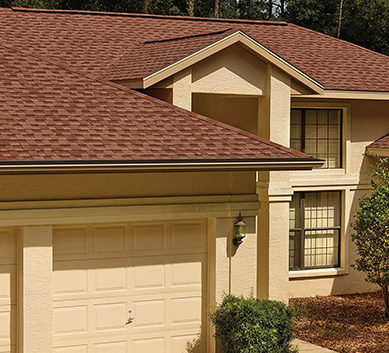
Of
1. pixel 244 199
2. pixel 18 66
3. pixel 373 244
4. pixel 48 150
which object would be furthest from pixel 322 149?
pixel 48 150

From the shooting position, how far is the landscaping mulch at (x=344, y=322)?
1284 centimetres

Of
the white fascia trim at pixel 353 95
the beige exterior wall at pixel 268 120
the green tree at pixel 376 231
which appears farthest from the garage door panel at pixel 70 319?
the white fascia trim at pixel 353 95

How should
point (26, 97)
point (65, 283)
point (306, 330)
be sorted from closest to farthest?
point (65, 283) → point (26, 97) → point (306, 330)

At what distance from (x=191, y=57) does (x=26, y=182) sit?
Answer: 4.10 m

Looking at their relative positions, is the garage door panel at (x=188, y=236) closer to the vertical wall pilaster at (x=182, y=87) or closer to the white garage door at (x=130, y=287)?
the white garage door at (x=130, y=287)

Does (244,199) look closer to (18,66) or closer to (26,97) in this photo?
(26,97)

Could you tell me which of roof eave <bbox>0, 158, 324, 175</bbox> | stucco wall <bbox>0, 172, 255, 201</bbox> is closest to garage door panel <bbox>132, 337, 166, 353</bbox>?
stucco wall <bbox>0, 172, 255, 201</bbox>

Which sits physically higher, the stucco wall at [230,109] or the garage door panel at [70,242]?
the stucco wall at [230,109]

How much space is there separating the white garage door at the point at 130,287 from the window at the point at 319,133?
585 centimetres

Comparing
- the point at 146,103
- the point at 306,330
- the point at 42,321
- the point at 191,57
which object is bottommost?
the point at 306,330

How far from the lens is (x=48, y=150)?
970 cm

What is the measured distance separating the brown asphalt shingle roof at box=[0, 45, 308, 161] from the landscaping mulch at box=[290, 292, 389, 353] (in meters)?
4.09

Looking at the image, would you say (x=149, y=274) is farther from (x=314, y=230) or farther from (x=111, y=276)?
(x=314, y=230)

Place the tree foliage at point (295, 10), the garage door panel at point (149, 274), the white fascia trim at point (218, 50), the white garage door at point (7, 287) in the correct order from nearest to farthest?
the white garage door at point (7, 287) < the garage door panel at point (149, 274) < the white fascia trim at point (218, 50) < the tree foliage at point (295, 10)
